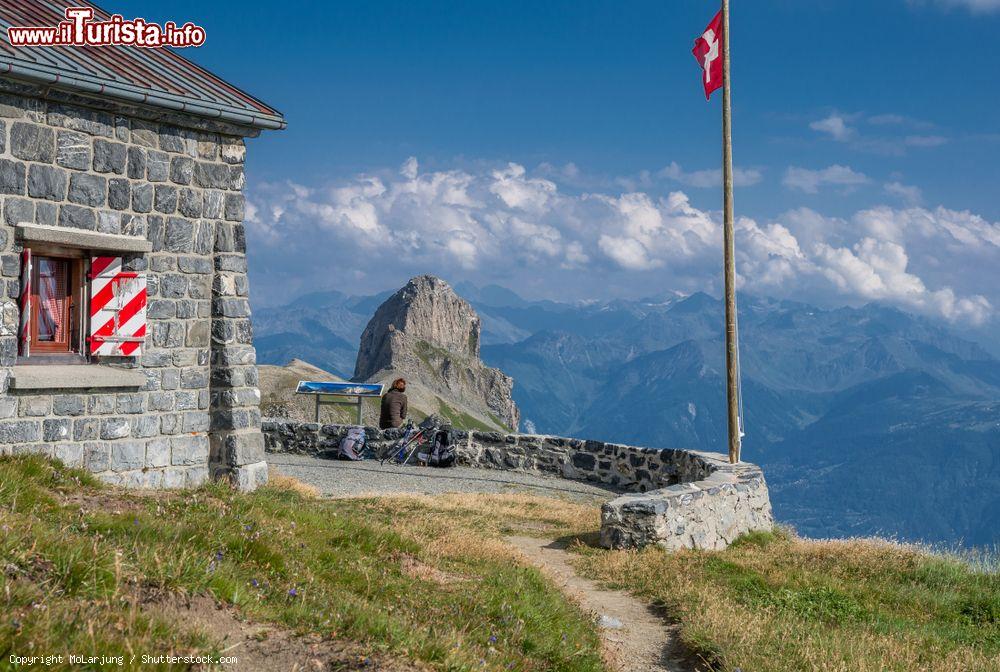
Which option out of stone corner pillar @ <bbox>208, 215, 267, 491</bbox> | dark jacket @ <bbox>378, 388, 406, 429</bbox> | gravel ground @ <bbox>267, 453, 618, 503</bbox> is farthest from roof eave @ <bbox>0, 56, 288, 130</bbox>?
dark jacket @ <bbox>378, 388, 406, 429</bbox>

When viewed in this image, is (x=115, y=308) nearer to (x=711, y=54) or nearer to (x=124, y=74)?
(x=124, y=74)

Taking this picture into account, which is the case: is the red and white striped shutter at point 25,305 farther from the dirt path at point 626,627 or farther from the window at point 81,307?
the dirt path at point 626,627

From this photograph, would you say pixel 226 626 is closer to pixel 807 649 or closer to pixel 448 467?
pixel 807 649

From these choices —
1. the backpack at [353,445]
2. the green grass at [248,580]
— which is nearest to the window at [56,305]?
the green grass at [248,580]

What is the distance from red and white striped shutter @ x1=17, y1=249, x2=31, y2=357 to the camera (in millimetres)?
9820

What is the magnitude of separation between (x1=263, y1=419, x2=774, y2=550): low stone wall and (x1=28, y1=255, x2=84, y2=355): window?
725 centimetres

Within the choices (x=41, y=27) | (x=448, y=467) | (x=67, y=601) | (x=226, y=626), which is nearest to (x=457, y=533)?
(x=226, y=626)

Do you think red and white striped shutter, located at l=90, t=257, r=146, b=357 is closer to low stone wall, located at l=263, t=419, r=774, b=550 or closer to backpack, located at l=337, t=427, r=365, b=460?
low stone wall, located at l=263, t=419, r=774, b=550

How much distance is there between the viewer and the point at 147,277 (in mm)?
11023

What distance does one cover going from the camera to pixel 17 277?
32.1 ft

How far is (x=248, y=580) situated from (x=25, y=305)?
20.1 feet

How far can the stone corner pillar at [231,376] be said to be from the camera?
11711 millimetres

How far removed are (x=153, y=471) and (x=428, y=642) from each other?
7311mm

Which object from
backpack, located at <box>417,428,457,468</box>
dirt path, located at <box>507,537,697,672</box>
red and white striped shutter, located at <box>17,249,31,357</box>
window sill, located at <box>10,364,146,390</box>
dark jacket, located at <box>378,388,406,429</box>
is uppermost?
red and white striped shutter, located at <box>17,249,31,357</box>
